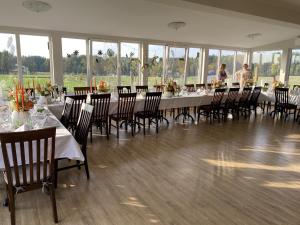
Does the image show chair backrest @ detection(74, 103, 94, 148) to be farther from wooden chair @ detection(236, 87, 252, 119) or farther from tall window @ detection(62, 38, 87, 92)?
wooden chair @ detection(236, 87, 252, 119)

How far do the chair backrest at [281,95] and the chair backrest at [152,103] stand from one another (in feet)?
13.4

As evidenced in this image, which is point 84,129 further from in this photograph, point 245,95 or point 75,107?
point 245,95

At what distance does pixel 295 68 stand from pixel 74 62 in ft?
29.5

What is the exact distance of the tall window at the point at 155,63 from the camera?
29.0 feet

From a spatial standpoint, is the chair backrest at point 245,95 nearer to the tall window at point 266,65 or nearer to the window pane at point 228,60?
the tall window at point 266,65

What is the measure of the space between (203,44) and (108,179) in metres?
8.16

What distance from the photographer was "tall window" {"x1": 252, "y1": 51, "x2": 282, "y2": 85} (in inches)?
414

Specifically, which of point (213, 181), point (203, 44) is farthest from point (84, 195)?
point (203, 44)

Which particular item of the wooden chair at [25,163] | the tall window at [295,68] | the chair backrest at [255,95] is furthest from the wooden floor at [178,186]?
the tall window at [295,68]

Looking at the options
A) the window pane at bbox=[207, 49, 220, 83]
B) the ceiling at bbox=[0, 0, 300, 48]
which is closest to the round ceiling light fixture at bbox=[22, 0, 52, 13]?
the ceiling at bbox=[0, 0, 300, 48]

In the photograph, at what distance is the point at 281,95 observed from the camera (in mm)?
7160

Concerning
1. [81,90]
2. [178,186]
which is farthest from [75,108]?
[178,186]

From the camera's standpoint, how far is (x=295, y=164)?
3955 mm

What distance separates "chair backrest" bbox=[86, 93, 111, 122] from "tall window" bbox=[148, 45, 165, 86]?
439 centimetres
